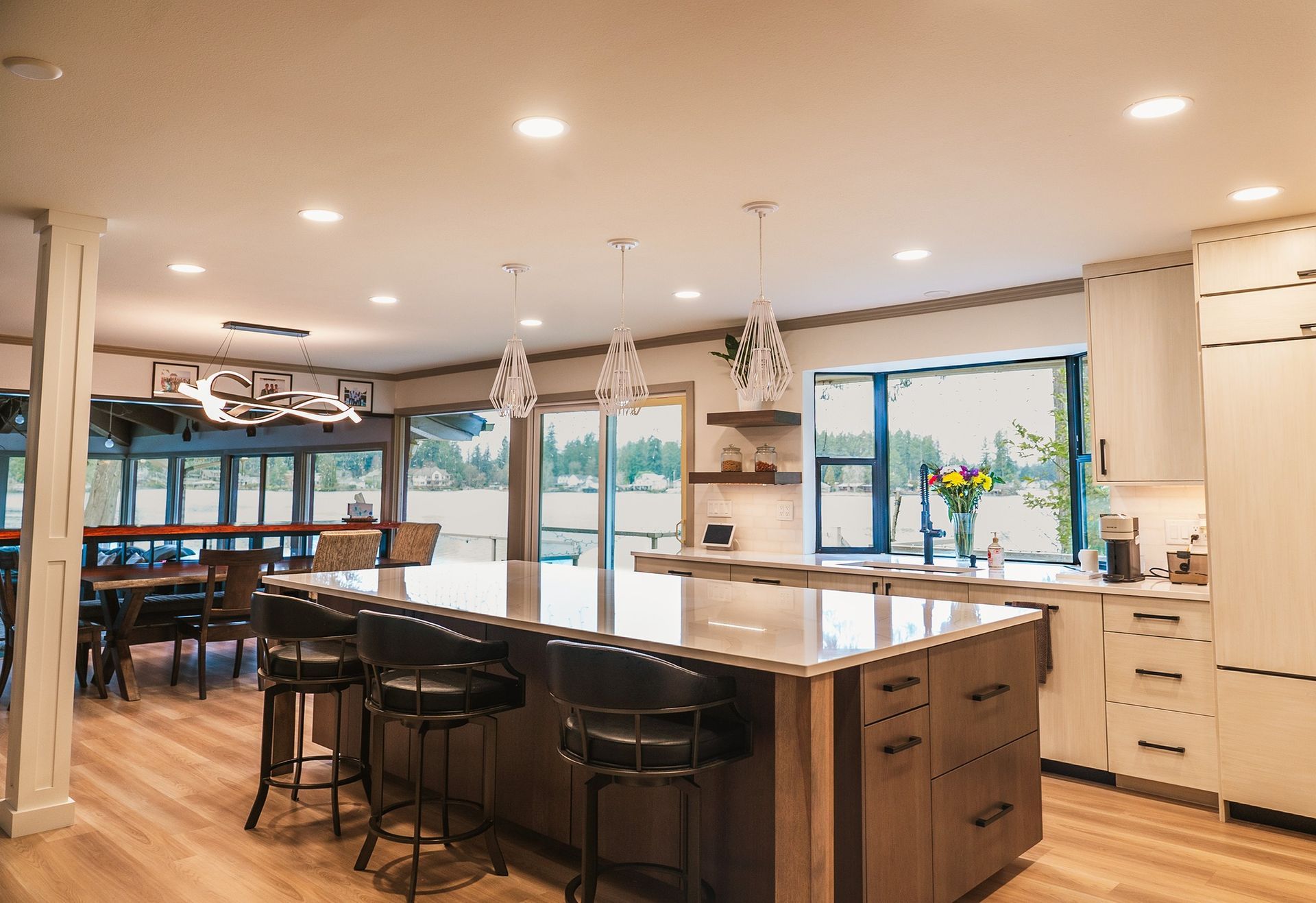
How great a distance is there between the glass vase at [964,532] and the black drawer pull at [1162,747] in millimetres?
1406

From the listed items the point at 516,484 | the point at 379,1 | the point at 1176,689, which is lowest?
the point at 1176,689

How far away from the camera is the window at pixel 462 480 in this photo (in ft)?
25.6

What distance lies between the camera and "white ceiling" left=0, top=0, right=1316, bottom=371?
2.12 meters

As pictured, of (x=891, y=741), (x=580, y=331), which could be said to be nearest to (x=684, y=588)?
(x=891, y=741)

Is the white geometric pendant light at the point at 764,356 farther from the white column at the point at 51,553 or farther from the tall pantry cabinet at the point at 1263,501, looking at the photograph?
the white column at the point at 51,553

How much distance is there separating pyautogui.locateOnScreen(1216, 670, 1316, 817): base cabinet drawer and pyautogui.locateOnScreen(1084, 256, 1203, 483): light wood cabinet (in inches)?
37.3

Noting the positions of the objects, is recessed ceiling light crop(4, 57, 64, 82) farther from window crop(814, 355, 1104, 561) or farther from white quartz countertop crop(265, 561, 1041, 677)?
window crop(814, 355, 1104, 561)

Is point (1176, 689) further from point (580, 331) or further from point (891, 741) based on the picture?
Result: point (580, 331)

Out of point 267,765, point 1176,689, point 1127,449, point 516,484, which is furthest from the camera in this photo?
point 516,484

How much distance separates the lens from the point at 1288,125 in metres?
2.67

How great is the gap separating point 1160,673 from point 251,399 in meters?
6.73

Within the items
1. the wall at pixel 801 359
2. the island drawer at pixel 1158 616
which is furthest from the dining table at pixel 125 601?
the island drawer at pixel 1158 616

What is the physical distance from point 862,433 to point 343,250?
11.1ft

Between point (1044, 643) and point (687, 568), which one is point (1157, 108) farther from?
point (687, 568)
